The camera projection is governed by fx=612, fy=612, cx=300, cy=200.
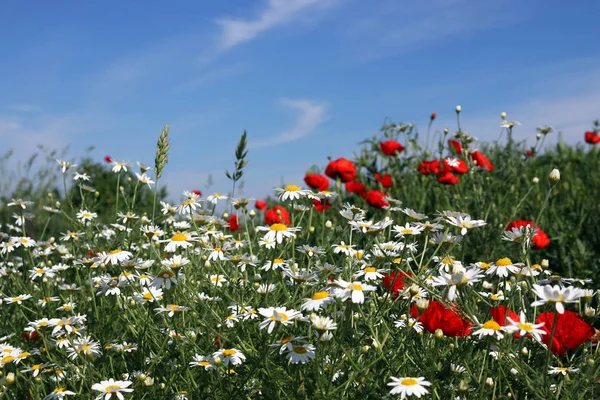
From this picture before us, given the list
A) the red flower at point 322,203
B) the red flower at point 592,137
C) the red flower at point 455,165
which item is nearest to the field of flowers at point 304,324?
the red flower at point 322,203

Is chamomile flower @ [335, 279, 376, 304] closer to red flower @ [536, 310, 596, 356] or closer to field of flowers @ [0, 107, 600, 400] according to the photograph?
field of flowers @ [0, 107, 600, 400]

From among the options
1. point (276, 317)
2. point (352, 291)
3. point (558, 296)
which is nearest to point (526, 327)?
point (558, 296)

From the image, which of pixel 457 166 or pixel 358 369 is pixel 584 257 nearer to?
pixel 457 166

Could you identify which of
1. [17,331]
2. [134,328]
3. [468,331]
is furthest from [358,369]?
[17,331]

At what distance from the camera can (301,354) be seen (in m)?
2.03

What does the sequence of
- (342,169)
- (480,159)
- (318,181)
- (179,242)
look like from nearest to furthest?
1. (179,242)
2. (318,181)
3. (480,159)
4. (342,169)

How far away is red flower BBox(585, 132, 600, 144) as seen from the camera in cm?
844

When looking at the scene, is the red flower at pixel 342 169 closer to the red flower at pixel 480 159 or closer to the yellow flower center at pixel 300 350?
the red flower at pixel 480 159

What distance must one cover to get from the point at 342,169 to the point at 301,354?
3.24 meters

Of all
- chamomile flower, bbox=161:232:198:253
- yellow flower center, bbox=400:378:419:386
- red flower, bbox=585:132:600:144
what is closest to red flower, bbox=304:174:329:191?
chamomile flower, bbox=161:232:198:253

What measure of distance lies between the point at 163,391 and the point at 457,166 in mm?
3164

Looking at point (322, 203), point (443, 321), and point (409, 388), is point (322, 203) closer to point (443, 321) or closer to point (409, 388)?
point (443, 321)

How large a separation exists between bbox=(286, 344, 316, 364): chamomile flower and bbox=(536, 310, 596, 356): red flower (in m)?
0.90

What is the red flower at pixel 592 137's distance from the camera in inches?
332
